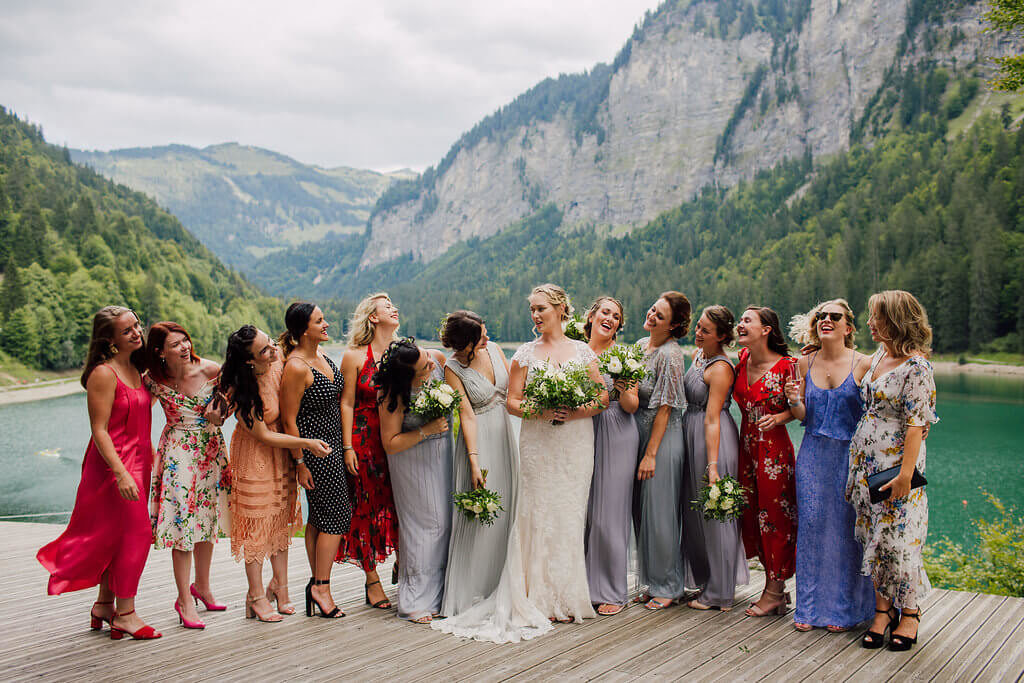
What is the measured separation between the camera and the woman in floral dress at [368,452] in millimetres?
5922

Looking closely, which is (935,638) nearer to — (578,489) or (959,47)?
(578,489)

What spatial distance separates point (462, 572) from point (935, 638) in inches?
140

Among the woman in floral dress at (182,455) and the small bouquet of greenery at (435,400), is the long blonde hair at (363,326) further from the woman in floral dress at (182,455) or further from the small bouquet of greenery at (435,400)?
the woman in floral dress at (182,455)

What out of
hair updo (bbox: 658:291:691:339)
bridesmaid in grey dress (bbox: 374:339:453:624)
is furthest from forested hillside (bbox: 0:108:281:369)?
hair updo (bbox: 658:291:691:339)

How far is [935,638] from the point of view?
5.20 metres

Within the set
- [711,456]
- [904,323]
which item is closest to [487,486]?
[711,456]

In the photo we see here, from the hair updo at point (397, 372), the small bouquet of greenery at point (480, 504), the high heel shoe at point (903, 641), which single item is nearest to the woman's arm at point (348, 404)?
the hair updo at point (397, 372)

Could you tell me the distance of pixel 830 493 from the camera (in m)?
5.45

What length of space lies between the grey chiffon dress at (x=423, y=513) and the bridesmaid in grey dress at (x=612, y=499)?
48.9 inches

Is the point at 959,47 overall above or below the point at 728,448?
above

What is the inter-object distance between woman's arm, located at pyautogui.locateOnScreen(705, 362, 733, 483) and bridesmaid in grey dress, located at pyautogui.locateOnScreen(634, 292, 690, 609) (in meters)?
0.24

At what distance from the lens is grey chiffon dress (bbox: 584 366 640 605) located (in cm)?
590

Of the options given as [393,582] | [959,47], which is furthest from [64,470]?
[959,47]

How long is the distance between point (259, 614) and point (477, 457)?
6.87 feet
